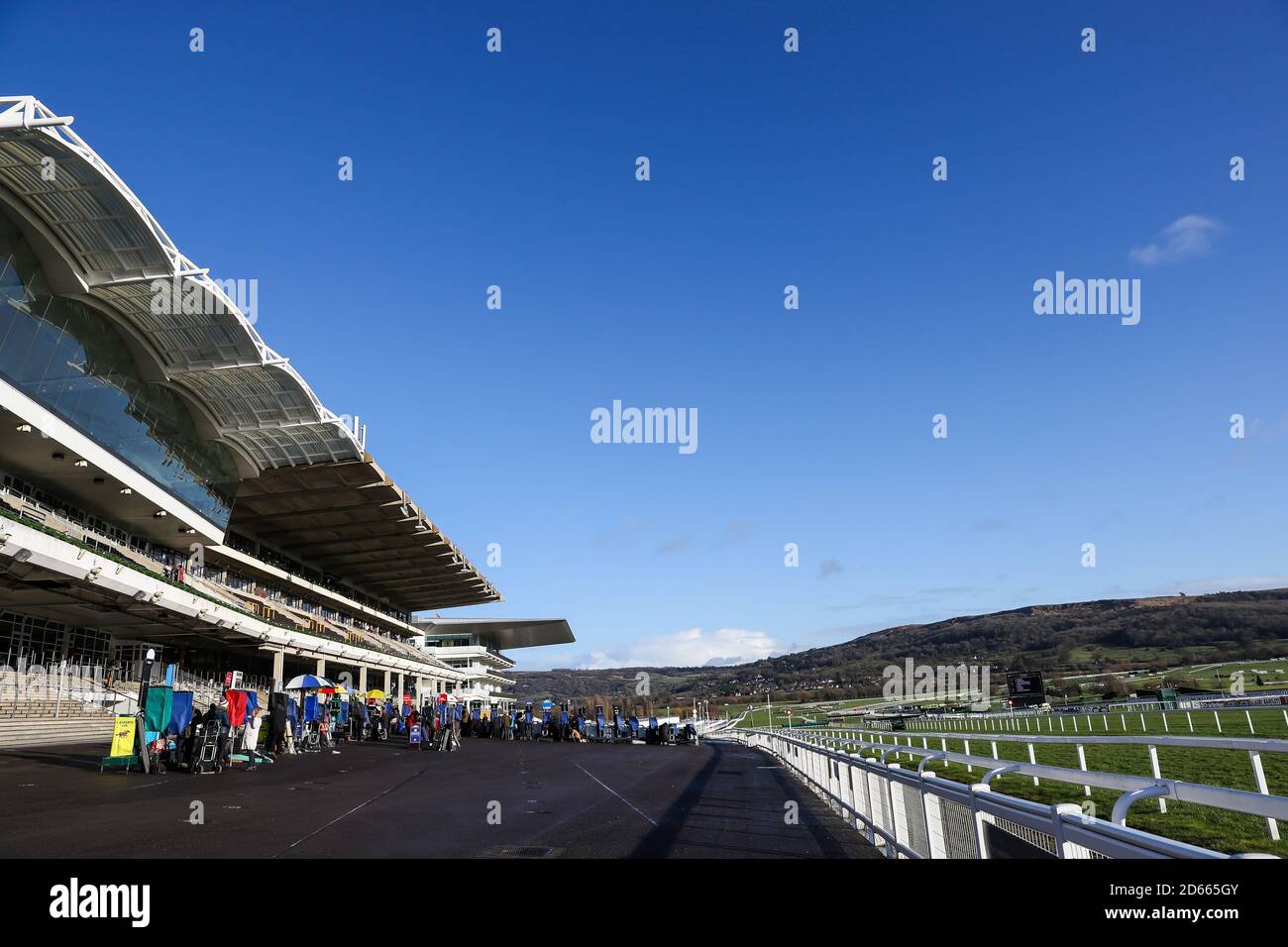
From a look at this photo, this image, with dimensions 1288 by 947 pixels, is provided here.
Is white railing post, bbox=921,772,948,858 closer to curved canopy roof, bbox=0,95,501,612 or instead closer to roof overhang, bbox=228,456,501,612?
curved canopy roof, bbox=0,95,501,612

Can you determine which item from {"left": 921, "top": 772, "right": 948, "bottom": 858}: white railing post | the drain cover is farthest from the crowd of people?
{"left": 921, "top": 772, "right": 948, "bottom": 858}: white railing post

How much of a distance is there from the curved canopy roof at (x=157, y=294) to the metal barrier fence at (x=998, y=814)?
82.8ft

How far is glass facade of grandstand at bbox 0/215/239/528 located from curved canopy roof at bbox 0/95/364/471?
1103mm

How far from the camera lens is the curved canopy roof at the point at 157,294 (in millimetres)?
23938

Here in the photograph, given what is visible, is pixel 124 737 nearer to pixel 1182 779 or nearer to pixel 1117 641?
pixel 1182 779

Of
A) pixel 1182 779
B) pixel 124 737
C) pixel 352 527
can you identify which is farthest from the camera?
pixel 352 527

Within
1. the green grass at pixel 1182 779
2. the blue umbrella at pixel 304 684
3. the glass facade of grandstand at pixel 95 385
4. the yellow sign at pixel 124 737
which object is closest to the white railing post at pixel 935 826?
the green grass at pixel 1182 779

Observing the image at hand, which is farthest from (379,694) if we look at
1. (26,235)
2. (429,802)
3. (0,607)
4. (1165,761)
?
(1165,761)

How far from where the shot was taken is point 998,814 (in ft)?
15.2

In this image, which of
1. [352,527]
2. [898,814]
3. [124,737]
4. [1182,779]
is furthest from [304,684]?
[352,527]

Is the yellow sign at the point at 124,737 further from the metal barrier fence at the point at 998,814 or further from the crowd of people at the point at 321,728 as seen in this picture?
the metal barrier fence at the point at 998,814

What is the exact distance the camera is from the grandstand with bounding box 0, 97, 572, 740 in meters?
26.7

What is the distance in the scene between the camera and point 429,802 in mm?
13258

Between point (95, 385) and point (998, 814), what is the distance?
37221 millimetres
